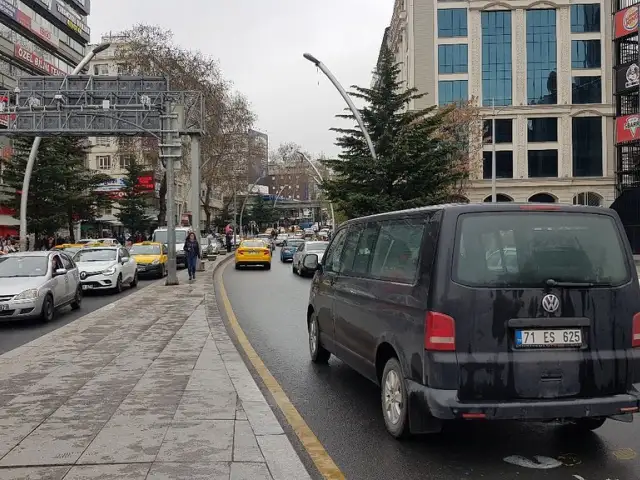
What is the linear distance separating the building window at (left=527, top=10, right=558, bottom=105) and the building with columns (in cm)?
9

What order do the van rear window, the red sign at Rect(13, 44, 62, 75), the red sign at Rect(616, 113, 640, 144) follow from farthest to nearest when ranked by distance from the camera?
the red sign at Rect(616, 113, 640, 144) → the red sign at Rect(13, 44, 62, 75) → the van rear window

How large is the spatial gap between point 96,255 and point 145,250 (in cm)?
622

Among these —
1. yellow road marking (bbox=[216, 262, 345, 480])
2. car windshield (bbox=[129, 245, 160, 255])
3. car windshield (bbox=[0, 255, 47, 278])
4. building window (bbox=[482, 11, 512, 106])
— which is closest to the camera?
yellow road marking (bbox=[216, 262, 345, 480])

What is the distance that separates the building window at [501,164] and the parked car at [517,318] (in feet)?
198

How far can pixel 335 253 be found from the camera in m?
7.67

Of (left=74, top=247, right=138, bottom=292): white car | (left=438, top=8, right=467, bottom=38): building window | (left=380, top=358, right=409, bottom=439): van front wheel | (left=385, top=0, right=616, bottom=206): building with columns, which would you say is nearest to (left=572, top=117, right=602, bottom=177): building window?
(left=385, top=0, right=616, bottom=206): building with columns

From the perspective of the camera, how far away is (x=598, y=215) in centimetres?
505

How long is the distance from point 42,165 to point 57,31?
2921cm

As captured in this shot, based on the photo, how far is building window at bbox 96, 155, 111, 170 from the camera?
83.1 meters

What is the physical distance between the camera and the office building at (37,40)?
159ft

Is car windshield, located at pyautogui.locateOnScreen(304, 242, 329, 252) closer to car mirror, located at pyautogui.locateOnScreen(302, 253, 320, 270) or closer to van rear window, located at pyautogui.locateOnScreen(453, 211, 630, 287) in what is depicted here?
car mirror, located at pyautogui.locateOnScreen(302, 253, 320, 270)

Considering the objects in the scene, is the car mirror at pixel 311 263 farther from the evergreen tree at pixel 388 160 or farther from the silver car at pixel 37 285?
the evergreen tree at pixel 388 160

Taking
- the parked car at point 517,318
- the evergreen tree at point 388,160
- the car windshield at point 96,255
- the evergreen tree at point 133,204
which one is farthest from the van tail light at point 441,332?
the evergreen tree at point 133,204

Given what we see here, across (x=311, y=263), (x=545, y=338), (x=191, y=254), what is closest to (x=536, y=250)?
(x=545, y=338)
